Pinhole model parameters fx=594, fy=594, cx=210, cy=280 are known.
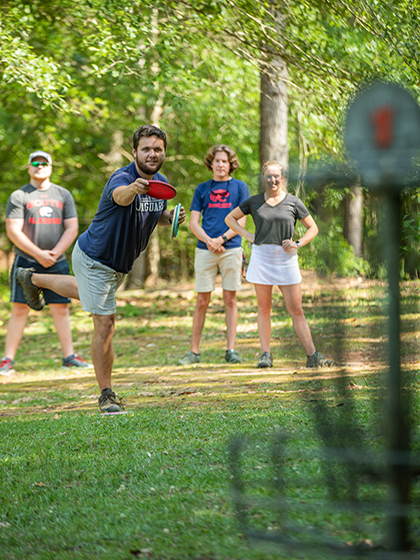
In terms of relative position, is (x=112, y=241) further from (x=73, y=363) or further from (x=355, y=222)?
(x=73, y=363)

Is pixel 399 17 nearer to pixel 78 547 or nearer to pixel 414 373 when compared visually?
pixel 414 373

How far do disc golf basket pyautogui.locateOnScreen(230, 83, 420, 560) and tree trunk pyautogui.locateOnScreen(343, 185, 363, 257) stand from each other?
0.09 meters

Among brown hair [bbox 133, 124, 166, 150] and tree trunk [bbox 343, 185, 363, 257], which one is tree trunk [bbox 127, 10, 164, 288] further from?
tree trunk [bbox 343, 185, 363, 257]

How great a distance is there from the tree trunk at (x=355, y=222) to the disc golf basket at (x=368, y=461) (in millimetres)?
92

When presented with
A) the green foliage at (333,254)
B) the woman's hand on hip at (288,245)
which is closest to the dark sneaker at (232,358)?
the woman's hand on hip at (288,245)

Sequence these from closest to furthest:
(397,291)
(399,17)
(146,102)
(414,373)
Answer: (397,291) → (414,373) → (399,17) → (146,102)

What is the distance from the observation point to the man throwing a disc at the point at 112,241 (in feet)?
15.0

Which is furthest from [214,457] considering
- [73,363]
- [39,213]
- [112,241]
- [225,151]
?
[39,213]

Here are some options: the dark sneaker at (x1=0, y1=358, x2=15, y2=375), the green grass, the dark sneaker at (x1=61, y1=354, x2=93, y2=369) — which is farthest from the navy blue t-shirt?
the dark sneaker at (x1=0, y1=358, x2=15, y2=375)

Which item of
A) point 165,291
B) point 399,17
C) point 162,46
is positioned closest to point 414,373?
point 399,17

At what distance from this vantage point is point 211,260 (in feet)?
23.1

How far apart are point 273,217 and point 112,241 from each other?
6.25 ft

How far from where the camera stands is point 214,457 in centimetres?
346

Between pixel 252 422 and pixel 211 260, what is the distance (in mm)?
3214
